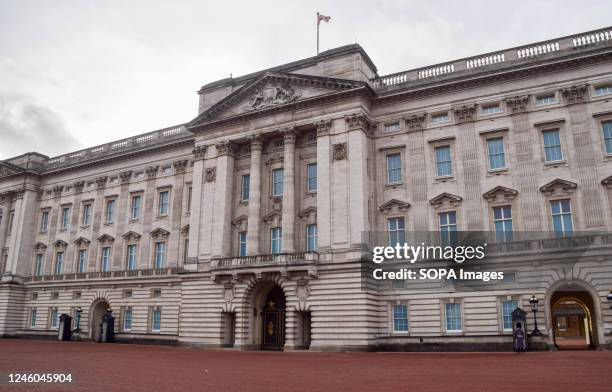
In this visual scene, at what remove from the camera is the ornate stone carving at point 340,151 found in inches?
1572

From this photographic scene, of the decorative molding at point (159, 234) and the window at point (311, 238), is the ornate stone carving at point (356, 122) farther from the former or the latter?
the decorative molding at point (159, 234)

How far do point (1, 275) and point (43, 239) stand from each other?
6.17 metres

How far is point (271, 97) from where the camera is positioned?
43938 millimetres

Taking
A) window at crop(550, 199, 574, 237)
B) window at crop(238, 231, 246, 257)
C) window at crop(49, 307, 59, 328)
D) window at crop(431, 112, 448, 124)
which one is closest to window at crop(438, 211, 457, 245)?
window at crop(550, 199, 574, 237)

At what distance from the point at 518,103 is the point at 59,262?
50021 mm

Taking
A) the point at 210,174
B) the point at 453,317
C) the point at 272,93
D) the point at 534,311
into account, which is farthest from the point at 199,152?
the point at 534,311

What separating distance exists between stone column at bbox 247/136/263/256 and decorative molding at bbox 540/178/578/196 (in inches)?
834

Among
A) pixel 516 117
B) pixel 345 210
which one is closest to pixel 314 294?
pixel 345 210

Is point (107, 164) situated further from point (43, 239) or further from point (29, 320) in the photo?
point (29, 320)

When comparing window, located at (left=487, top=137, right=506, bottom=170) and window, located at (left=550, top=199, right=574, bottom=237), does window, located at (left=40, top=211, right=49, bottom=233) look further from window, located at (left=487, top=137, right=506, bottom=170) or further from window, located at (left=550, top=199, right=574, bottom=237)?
window, located at (left=550, top=199, right=574, bottom=237)

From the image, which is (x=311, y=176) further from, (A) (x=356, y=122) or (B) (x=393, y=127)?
(B) (x=393, y=127)

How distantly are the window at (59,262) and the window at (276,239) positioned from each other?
29.1 m

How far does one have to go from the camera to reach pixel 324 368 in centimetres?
2331

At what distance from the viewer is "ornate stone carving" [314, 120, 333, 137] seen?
41094 mm
